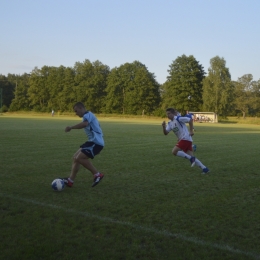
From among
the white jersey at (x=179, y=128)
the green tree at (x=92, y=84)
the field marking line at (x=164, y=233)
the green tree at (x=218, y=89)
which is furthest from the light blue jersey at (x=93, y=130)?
the green tree at (x=92, y=84)

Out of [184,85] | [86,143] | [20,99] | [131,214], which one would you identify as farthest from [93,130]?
[20,99]

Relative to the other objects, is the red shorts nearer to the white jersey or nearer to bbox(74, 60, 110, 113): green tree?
the white jersey

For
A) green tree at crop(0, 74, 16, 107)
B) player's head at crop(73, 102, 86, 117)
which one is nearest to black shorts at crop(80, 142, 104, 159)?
player's head at crop(73, 102, 86, 117)

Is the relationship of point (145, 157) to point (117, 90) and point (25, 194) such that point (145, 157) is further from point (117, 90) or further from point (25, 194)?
point (117, 90)

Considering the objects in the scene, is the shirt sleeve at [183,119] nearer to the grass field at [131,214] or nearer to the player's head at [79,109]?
the grass field at [131,214]

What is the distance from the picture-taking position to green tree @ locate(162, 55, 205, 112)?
8662 cm

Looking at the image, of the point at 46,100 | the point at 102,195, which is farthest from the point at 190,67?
the point at 102,195

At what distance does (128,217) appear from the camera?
5398 mm

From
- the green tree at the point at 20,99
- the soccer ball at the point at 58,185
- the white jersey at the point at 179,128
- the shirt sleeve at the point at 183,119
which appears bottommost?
the soccer ball at the point at 58,185

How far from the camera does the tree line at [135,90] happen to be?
263ft

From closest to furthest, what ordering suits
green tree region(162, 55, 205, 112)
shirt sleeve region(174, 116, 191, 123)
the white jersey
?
shirt sleeve region(174, 116, 191, 123) < the white jersey < green tree region(162, 55, 205, 112)

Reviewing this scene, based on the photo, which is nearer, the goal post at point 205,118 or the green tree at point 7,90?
the goal post at point 205,118

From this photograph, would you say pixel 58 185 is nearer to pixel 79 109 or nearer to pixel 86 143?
pixel 86 143

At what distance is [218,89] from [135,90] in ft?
74.8
